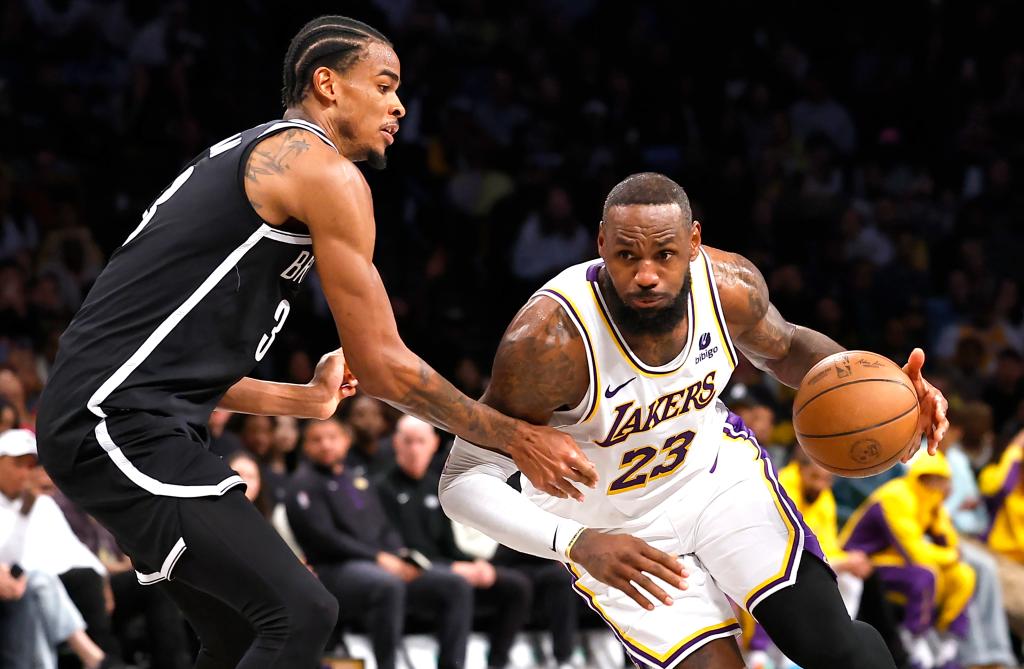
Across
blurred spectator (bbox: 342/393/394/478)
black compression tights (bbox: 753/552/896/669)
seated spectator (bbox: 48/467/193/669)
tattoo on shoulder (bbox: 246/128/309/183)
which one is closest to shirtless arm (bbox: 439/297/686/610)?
black compression tights (bbox: 753/552/896/669)

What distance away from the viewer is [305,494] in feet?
24.3

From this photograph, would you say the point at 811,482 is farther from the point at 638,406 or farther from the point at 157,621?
the point at 638,406

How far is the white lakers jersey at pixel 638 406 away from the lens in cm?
391

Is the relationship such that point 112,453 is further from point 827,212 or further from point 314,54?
point 827,212

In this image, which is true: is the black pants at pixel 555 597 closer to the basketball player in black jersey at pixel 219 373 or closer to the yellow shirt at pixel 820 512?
the yellow shirt at pixel 820 512

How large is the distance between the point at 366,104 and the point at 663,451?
136 centimetres

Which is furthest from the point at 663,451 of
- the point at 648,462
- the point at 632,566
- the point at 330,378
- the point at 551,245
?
the point at 551,245

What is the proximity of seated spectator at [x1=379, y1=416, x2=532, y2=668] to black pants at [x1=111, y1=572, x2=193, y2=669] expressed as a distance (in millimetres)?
1466

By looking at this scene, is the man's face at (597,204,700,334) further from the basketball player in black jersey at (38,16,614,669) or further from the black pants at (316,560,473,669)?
the black pants at (316,560,473,669)

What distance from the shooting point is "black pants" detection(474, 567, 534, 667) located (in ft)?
25.1

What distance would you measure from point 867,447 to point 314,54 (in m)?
1.94

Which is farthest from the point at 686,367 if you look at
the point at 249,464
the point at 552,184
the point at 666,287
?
the point at 552,184

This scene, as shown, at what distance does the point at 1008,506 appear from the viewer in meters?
8.70

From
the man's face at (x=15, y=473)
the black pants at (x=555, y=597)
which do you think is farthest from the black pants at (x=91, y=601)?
the black pants at (x=555, y=597)
